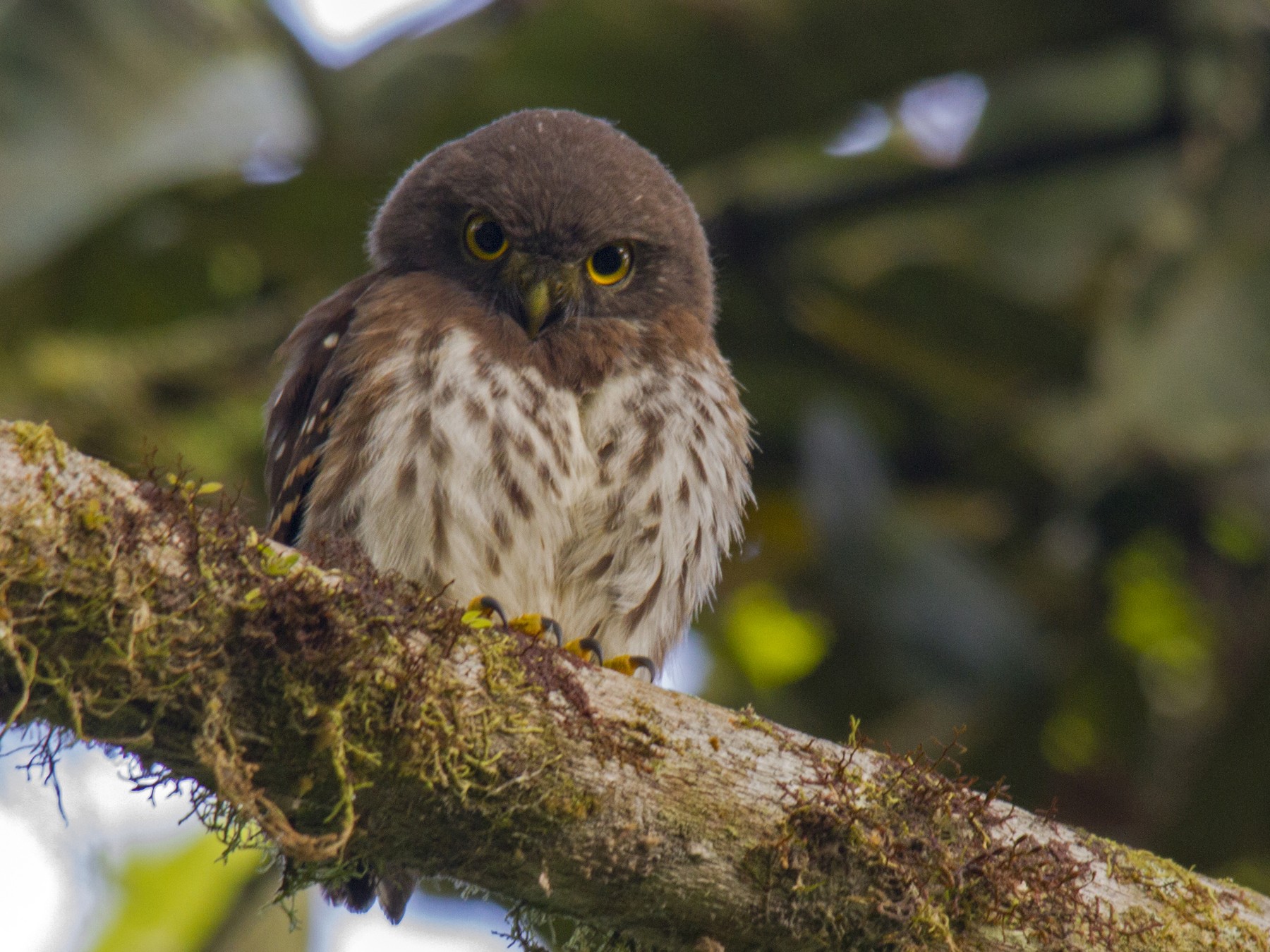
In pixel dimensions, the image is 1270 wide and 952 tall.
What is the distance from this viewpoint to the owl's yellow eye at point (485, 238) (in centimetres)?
471

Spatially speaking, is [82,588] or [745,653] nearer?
[82,588]

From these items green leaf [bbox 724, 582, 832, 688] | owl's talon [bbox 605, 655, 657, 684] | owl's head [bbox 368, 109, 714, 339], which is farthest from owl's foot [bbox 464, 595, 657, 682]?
green leaf [bbox 724, 582, 832, 688]

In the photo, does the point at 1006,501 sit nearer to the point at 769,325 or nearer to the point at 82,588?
the point at 769,325

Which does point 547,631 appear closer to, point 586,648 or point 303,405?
point 586,648

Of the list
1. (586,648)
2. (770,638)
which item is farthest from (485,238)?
(770,638)

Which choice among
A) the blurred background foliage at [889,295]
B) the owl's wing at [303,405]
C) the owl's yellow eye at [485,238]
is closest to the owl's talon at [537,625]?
the owl's wing at [303,405]

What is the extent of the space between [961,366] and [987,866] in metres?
4.92

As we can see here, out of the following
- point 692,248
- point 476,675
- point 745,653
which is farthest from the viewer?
point 745,653

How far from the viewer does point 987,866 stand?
2963 millimetres

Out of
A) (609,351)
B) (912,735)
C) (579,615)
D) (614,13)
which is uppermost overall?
(614,13)

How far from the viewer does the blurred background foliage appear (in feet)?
21.1

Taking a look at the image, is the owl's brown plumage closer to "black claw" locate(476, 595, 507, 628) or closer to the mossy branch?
"black claw" locate(476, 595, 507, 628)

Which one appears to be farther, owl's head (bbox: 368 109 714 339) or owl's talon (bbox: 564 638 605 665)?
owl's head (bbox: 368 109 714 339)

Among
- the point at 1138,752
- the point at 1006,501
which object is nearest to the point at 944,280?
the point at 1006,501
